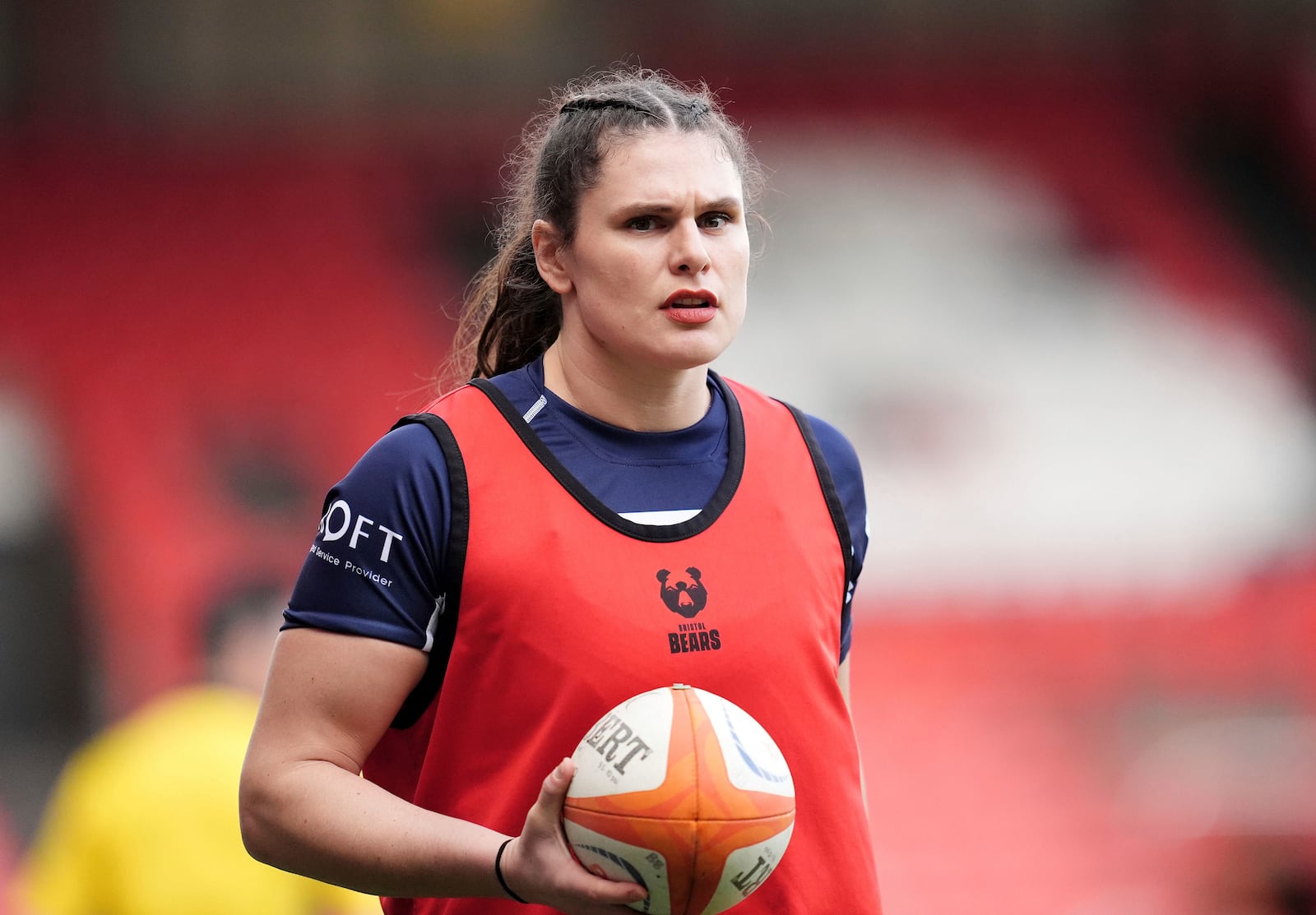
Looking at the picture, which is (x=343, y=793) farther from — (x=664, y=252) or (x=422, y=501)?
(x=664, y=252)

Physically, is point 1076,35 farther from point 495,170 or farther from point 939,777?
point 939,777

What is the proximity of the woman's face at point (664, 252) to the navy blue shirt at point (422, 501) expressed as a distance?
14 centimetres

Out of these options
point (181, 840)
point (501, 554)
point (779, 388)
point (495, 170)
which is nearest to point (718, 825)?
point (501, 554)

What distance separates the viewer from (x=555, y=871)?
205 centimetres

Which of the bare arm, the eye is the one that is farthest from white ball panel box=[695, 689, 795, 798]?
the eye

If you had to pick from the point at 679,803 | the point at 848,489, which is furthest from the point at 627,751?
the point at 848,489

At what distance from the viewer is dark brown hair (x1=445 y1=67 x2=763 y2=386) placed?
2.58 m

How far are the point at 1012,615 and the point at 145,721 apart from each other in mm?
6716

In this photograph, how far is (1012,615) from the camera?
991 centimetres

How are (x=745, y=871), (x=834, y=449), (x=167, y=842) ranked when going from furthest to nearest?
(x=167, y=842)
(x=834, y=449)
(x=745, y=871)

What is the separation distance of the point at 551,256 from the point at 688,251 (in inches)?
11.9

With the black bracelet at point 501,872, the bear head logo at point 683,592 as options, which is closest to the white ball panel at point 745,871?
the black bracelet at point 501,872

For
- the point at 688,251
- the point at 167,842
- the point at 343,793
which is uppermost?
the point at 688,251

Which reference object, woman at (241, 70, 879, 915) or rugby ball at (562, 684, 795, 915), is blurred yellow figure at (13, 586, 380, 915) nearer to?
woman at (241, 70, 879, 915)
